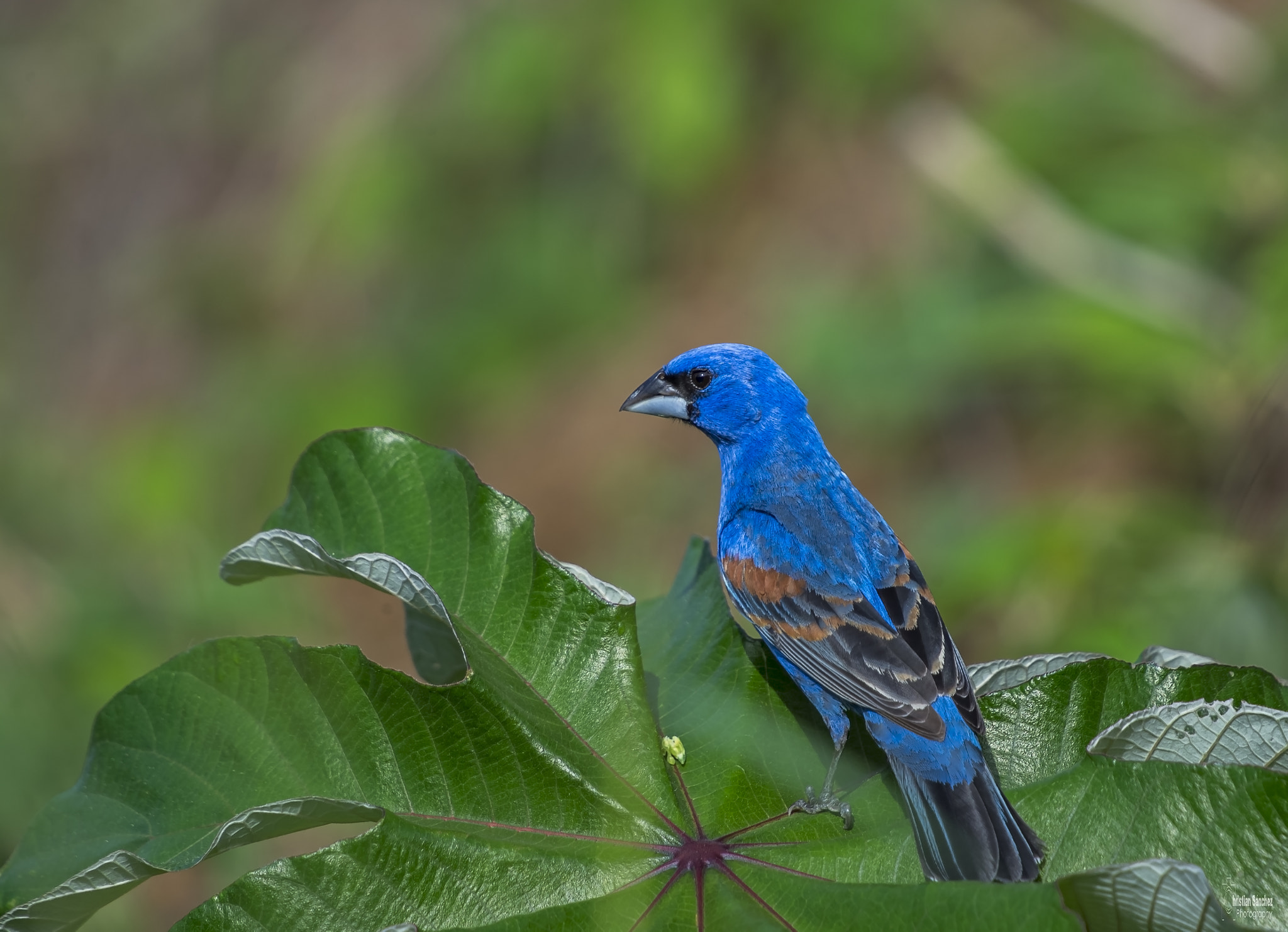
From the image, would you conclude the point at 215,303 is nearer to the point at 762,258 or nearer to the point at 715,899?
the point at 762,258

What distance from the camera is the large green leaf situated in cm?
147

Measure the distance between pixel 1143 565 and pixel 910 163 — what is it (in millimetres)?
4460

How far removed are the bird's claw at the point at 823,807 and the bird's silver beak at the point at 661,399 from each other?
1455 mm

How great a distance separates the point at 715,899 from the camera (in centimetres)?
155

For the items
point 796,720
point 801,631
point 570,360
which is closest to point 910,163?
point 570,360

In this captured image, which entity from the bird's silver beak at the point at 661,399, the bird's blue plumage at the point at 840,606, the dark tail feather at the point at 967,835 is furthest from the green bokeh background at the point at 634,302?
the dark tail feather at the point at 967,835

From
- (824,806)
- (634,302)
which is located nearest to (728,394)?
(824,806)

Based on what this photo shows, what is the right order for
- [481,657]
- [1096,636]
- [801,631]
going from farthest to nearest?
1. [1096,636]
2. [801,631]
3. [481,657]

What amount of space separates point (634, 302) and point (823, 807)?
698cm

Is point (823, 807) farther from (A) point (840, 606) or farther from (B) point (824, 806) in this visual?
(A) point (840, 606)

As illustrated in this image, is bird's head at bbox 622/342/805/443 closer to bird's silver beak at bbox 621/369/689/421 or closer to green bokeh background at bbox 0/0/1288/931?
bird's silver beak at bbox 621/369/689/421

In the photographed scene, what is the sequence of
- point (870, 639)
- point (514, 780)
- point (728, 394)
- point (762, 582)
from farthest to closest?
1. point (728, 394)
2. point (762, 582)
3. point (870, 639)
4. point (514, 780)

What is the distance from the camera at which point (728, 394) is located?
9.80ft

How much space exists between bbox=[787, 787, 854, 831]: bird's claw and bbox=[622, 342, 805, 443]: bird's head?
1.34 meters
